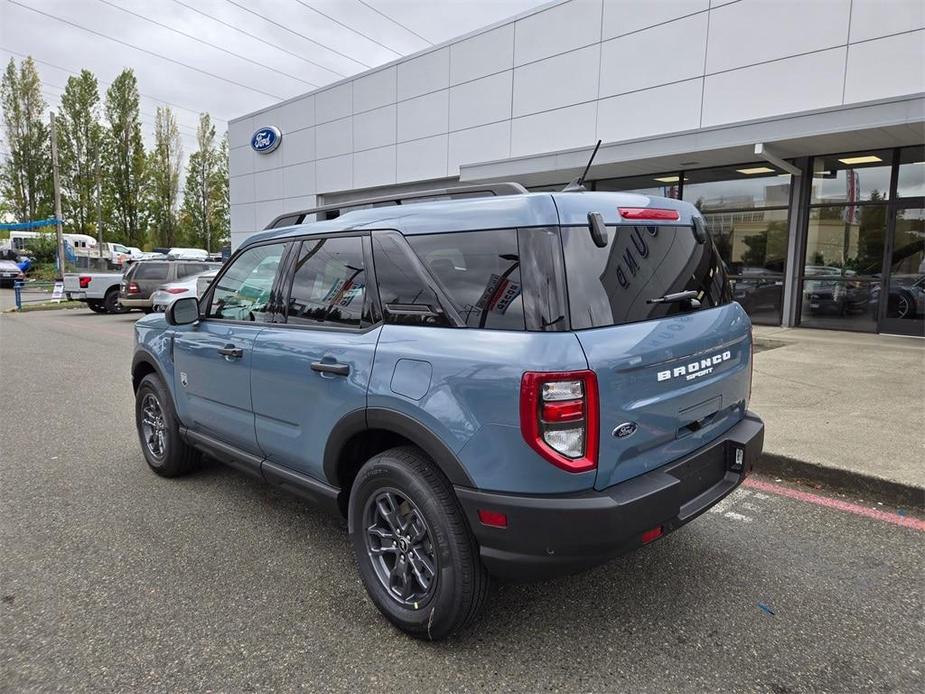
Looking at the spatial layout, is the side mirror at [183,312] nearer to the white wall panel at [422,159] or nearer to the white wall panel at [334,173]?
the white wall panel at [422,159]

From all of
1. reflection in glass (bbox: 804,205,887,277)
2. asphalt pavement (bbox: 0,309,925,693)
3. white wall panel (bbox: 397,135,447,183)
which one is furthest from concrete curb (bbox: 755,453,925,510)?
white wall panel (bbox: 397,135,447,183)

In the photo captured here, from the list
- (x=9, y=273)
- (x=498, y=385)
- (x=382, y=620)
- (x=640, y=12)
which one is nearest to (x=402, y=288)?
(x=498, y=385)

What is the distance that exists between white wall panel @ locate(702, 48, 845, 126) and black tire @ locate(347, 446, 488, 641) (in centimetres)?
1203

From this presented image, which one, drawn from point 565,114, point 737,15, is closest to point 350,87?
point 565,114

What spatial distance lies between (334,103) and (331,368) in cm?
2108

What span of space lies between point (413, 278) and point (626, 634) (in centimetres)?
178

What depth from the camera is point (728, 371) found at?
2.79 meters

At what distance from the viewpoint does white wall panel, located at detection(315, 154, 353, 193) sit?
21172mm

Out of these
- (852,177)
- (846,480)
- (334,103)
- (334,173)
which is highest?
(334,103)

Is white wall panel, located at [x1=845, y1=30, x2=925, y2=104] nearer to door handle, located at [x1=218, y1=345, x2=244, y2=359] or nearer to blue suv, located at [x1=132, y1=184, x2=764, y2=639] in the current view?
blue suv, located at [x1=132, y1=184, x2=764, y2=639]

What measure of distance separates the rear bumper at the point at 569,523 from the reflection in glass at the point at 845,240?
38.2ft

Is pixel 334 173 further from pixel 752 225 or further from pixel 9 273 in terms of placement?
pixel 9 273

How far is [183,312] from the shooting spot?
3.85 m

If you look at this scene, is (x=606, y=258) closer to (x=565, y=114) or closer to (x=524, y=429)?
(x=524, y=429)
